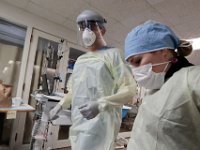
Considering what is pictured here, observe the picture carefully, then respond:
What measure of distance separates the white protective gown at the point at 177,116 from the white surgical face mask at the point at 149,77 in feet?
0.39

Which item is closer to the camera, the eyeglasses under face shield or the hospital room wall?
the eyeglasses under face shield

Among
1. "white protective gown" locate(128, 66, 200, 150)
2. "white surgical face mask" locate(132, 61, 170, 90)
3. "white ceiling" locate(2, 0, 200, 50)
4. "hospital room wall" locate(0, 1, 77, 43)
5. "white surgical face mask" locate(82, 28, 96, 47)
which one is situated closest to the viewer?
"white protective gown" locate(128, 66, 200, 150)

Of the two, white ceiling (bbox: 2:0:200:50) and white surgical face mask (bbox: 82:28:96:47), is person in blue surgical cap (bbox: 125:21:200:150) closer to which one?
white surgical face mask (bbox: 82:28:96:47)

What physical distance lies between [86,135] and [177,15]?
258cm

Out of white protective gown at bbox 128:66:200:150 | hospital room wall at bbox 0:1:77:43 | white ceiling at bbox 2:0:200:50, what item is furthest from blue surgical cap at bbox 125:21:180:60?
hospital room wall at bbox 0:1:77:43

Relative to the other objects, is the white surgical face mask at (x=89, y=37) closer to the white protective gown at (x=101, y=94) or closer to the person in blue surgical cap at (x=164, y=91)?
the white protective gown at (x=101, y=94)

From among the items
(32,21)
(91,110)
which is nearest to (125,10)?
(32,21)

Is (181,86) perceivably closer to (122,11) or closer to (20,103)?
(20,103)

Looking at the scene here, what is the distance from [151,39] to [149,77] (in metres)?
0.16

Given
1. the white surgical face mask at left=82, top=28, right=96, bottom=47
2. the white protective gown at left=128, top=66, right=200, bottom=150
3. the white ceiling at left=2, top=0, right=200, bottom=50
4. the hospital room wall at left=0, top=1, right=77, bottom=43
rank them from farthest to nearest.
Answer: the hospital room wall at left=0, top=1, right=77, bottom=43 → the white ceiling at left=2, top=0, right=200, bottom=50 → the white surgical face mask at left=82, top=28, right=96, bottom=47 → the white protective gown at left=128, top=66, right=200, bottom=150

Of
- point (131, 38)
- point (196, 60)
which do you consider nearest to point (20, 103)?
point (131, 38)

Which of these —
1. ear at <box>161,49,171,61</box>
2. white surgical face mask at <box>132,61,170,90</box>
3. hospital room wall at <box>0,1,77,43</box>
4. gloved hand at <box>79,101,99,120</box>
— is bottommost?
gloved hand at <box>79,101,99,120</box>

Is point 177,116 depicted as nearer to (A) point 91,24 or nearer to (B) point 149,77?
(B) point 149,77

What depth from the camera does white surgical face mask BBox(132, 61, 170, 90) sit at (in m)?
0.74
